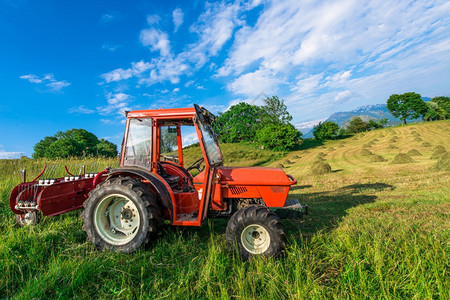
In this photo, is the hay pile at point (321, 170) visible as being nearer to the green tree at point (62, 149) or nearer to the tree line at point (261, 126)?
the tree line at point (261, 126)

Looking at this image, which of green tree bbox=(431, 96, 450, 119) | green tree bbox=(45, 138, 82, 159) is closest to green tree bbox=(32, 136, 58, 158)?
green tree bbox=(45, 138, 82, 159)

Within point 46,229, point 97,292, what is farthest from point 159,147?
point 46,229

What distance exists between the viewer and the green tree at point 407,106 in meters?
60.5

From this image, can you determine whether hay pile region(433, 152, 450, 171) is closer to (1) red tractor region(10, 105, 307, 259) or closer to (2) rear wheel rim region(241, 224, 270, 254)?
(1) red tractor region(10, 105, 307, 259)

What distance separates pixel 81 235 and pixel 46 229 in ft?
2.12

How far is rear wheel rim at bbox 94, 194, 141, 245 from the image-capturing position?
3.53 m

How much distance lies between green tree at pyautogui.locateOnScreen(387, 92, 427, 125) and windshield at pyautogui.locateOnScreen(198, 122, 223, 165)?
255 ft

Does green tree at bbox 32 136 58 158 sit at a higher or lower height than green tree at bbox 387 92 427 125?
lower

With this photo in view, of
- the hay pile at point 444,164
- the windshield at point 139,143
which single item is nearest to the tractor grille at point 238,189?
the windshield at point 139,143

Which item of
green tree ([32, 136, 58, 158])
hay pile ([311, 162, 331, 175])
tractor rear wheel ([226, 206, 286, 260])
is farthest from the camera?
green tree ([32, 136, 58, 158])

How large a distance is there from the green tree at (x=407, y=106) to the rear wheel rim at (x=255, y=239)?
78022 millimetres

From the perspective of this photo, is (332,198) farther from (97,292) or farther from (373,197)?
(97,292)

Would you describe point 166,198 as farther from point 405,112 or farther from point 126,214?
point 405,112

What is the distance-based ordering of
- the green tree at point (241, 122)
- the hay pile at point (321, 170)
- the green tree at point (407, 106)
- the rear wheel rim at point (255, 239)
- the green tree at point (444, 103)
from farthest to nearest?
the green tree at point (407, 106), the green tree at point (444, 103), the green tree at point (241, 122), the hay pile at point (321, 170), the rear wheel rim at point (255, 239)
